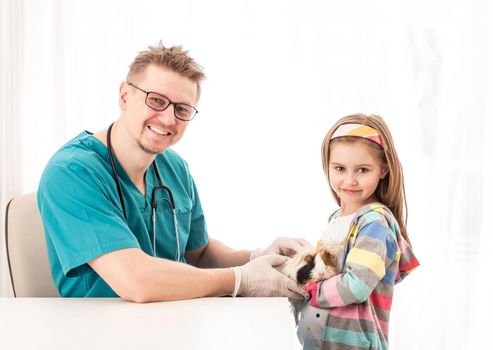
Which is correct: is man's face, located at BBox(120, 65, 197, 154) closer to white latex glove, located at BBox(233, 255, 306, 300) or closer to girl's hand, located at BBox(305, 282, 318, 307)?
white latex glove, located at BBox(233, 255, 306, 300)

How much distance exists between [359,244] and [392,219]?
0.44 ft

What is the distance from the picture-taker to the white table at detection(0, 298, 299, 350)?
1.14 meters

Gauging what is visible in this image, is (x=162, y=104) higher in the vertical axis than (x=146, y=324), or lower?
higher

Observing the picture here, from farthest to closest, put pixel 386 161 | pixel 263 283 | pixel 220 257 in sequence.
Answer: pixel 220 257, pixel 386 161, pixel 263 283

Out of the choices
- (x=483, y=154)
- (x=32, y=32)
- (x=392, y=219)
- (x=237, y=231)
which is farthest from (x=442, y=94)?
(x=32, y=32)

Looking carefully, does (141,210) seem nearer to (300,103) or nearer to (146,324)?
(146,324)

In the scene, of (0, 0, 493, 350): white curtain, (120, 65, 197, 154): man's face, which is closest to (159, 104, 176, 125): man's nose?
(120, 65, 197, 154): man's face

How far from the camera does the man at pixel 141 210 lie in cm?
149

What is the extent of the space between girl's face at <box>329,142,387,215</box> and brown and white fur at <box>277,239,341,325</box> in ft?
0.52

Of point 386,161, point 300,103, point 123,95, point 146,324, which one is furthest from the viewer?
point 300,103

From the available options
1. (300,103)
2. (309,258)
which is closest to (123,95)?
(309,258)

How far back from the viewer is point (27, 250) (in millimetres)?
1692

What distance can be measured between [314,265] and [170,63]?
0.69 metres

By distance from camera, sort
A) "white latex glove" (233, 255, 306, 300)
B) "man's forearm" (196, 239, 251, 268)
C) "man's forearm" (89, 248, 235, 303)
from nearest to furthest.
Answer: "man's forearm" (89, 248, 235, 303) < "white latex glove" (233, 255, 306, 300) < "man's forearm" (196, 239, 251, 268)
